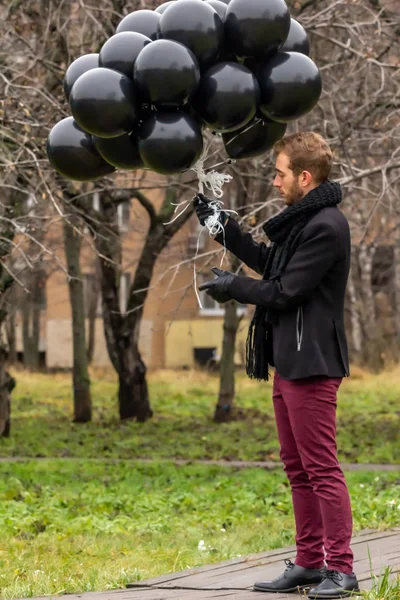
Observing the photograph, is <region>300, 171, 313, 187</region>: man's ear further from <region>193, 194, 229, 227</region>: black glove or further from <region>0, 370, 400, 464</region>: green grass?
<region>0, 370, 400, 464</region>: green grass

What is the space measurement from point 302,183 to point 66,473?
7.81 meters

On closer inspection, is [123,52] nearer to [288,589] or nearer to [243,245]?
[243,245]

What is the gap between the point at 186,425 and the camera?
62.3 feet

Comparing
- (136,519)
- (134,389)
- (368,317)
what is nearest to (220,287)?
(136,519)

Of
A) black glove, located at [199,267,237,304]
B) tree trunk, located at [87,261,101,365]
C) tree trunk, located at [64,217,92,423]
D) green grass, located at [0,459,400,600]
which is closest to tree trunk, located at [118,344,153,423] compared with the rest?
tree trunk, located at [64,217,92,423]

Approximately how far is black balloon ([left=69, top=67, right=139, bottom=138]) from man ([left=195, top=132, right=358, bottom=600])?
0.82 meters

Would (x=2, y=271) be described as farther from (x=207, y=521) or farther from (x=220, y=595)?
(x=220, y=595)

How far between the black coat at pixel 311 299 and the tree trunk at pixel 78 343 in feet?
47.1

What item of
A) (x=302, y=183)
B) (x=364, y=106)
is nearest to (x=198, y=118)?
(x=302, y=183)

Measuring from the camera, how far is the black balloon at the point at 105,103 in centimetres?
514

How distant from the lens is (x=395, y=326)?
33.5 m

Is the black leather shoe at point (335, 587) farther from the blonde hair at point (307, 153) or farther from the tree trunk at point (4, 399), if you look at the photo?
the tree trunk at point (4, 399)

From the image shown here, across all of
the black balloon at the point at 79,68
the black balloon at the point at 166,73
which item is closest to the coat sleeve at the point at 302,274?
the black balloon at the point at 166,73

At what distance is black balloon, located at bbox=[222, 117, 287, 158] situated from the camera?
5.67 m
